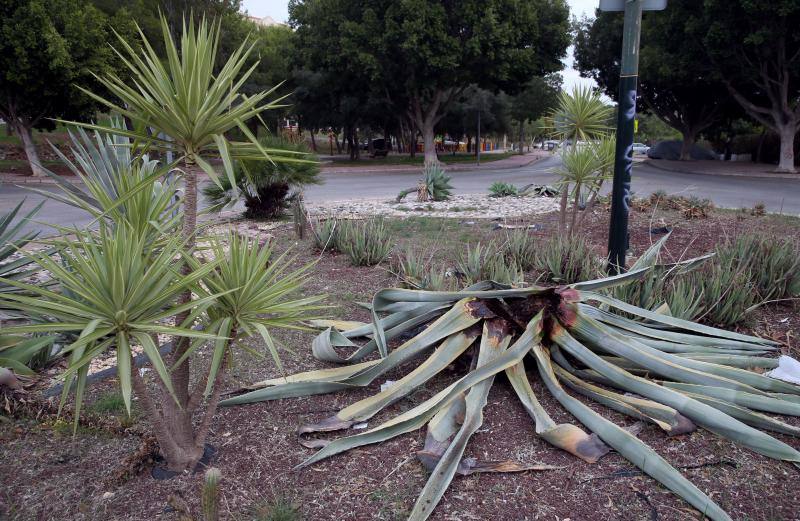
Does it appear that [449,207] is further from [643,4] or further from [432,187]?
[643,4]

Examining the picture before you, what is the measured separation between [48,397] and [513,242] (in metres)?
4.02

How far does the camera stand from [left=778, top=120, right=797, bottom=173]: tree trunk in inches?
890

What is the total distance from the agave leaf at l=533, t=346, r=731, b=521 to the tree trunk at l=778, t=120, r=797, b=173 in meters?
25.0

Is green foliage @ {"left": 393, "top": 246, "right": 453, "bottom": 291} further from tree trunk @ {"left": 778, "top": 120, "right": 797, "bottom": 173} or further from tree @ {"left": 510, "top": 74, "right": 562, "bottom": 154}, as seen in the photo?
tree @ {"left": 510, "top": 74, "right": 562, "bottom": 154}

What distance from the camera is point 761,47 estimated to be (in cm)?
2042

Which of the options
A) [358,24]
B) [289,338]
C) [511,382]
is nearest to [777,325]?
[511,382]

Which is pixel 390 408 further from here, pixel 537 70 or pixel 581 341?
pixel 537 70

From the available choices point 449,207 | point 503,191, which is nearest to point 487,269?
point 449,207

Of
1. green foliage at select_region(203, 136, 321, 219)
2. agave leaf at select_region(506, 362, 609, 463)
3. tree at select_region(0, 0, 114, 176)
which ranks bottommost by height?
agave leaf at select_region(506, 362, 609, 463)

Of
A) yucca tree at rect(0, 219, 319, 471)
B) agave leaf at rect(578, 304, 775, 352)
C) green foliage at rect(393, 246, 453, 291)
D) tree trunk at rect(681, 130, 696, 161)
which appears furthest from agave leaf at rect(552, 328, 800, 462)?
tree trunk at rect(681, 130, 696, 161)

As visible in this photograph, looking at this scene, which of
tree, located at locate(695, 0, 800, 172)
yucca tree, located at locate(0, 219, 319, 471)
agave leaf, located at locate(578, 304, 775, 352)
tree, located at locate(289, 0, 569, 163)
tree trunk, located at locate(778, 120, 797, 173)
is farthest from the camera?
tree, located at locate(289, 0, 569, 163)

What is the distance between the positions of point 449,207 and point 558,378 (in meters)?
8.33

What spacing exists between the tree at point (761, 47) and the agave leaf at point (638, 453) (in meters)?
20.8

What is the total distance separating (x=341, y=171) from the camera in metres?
27.0
